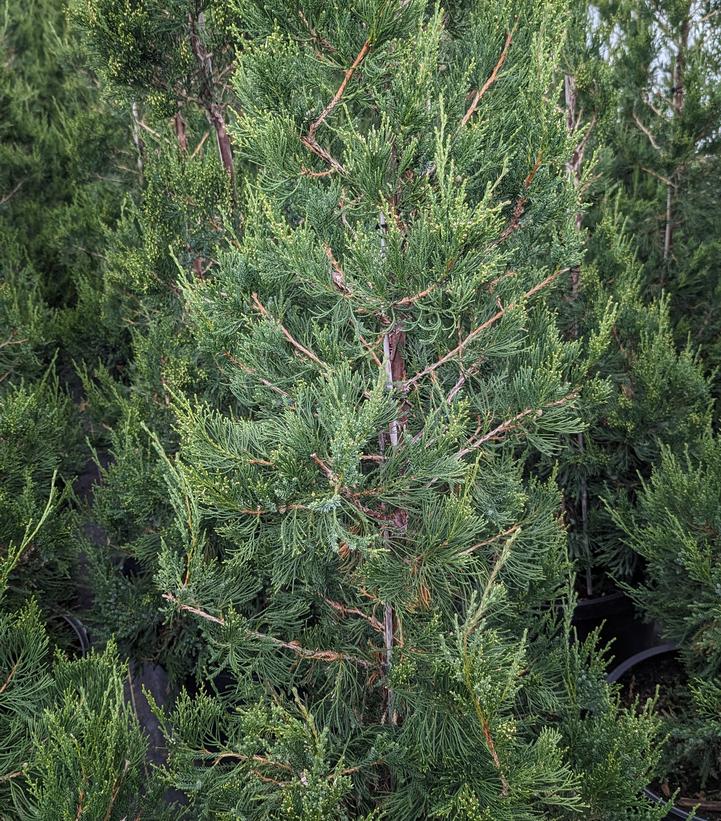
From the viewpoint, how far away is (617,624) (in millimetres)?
4129

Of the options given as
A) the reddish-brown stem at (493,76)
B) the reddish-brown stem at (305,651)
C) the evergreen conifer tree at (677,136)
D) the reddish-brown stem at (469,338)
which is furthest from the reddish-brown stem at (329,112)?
the evergreen conifer tree at (677,136)

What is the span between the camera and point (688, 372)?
3467 millimetres

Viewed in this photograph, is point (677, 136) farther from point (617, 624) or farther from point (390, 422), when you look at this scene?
point (390, 422)

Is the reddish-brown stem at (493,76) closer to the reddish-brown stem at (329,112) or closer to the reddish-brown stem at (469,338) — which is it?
the reddish-brown stem at (329,112)

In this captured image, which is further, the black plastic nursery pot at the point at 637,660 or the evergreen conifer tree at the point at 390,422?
the black plastic nursery pot at the point at 637,660

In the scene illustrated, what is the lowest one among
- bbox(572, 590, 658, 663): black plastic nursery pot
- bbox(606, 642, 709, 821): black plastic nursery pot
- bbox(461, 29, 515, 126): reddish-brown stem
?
bbox(572, 590, 658, 663): black plastic nursery pot

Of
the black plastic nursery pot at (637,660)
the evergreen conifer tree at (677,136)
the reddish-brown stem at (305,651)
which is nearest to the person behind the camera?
the reddish-brown stem at (305,651)

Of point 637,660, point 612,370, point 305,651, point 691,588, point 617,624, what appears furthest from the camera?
point 617,624

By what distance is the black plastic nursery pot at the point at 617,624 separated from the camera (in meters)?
3.98

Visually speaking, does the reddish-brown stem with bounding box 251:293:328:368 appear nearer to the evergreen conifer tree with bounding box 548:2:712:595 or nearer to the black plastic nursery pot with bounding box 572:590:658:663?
the evergreen conifer tree with bounding box 548:2:712:595

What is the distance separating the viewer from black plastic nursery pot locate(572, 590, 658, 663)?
13.1 ft

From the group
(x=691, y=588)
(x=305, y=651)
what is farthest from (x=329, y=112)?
(x=691, y=588)

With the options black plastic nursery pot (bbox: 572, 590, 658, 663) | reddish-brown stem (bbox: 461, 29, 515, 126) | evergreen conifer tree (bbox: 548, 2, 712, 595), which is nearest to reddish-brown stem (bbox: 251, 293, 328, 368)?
reddish-brown stem (bbox: 461, 29, 515, 126)

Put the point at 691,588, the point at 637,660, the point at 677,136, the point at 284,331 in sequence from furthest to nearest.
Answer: the point at 677,136 < the point at 637,660 < the point at 691,588 < the point at 284,331
